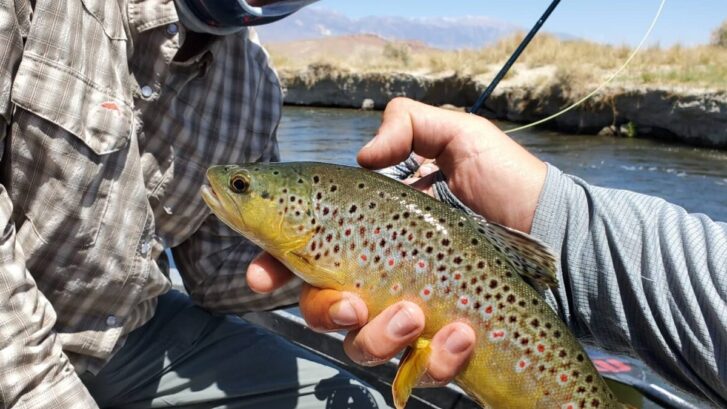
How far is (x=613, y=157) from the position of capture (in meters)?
16.3

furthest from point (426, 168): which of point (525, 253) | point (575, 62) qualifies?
point (575, 62)

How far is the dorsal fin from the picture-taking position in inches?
67.3

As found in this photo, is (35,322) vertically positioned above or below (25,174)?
below

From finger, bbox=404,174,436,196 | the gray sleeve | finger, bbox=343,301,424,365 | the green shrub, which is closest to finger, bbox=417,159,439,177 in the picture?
finger, bbox=404,174,436,196

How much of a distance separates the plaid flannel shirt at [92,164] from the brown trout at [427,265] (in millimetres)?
558

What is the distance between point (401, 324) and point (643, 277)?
26.4 inches

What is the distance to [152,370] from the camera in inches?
105

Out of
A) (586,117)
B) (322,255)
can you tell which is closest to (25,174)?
(322,255)

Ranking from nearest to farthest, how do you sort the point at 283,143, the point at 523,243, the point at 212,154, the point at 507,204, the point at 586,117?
1. the point at 523,243
2. the point at 507,204
3. the point at 212,154
4. the point at 283,143
5. the point at 586,117

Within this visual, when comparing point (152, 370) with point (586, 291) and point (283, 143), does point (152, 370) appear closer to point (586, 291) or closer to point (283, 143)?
point (586, 291)

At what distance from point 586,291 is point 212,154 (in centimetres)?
146

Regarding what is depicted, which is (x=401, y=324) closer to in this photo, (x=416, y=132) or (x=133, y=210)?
(x=416, y=132)

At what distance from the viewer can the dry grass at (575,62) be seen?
20.9 m

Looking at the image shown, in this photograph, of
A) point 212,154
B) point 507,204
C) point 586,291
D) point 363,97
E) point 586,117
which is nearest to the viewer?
point 586,291
